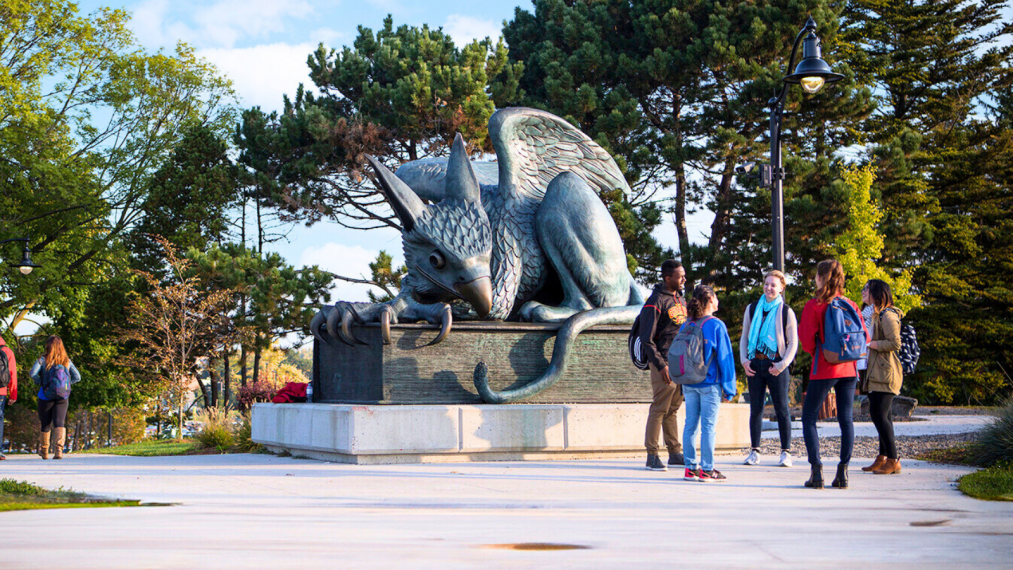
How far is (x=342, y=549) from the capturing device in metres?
4.14

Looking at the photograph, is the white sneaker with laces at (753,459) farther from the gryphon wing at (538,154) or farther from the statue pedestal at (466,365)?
the gryphon wing at (538,154)

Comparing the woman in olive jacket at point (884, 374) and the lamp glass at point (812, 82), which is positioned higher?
the lamp glass at point (812, 82)

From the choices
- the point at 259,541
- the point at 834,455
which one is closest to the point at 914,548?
the point at 259,541

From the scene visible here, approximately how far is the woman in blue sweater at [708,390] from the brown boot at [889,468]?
1.50 metres

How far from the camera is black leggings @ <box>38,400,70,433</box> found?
11.9 m

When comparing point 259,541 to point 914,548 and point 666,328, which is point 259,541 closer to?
point 914,548

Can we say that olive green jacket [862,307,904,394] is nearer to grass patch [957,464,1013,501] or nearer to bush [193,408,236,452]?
grass patch [957,464,1013,501]

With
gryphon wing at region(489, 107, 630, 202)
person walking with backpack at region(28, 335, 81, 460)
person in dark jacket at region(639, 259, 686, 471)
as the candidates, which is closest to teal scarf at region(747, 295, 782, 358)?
person in dark jacket at region(639, 259, 686, 471)

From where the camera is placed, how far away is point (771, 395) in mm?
8586

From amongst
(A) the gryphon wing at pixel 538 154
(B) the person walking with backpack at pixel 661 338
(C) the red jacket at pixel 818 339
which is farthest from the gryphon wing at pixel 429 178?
(C) the red jacket at pixel 818 339

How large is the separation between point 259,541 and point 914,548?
3.02 meters

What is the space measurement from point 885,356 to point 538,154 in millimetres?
4460

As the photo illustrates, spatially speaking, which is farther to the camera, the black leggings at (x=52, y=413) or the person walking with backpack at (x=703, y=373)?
the black leggings at (x=52, y=413)

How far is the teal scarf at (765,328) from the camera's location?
8250 millimetres
